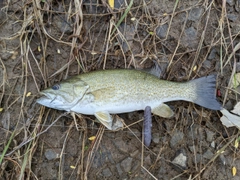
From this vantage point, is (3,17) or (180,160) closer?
(180,160)

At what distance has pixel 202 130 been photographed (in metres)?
4.09

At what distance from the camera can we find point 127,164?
398 cm

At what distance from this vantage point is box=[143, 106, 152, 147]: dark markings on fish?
3835 millimetres

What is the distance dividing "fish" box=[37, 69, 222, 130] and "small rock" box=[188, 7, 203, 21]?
0.95 m

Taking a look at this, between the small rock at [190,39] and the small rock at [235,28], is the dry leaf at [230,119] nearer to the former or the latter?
the small rock at [190,39]

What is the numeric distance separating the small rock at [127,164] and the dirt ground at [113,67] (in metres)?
0.01

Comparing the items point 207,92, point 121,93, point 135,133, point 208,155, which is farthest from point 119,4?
point 208,155

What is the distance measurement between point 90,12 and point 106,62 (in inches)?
30.0

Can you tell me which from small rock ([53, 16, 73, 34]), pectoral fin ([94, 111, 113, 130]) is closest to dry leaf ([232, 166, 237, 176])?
pectoral fin ([94, 111, 113, 130])

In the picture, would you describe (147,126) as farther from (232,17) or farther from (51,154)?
(232,17)

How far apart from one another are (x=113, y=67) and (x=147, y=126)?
955 mm

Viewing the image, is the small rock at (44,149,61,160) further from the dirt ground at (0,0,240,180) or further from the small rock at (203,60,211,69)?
the small rock at (203,60,211,69)

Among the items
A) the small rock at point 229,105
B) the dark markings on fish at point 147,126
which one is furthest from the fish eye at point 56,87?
the small rock at point 229,105

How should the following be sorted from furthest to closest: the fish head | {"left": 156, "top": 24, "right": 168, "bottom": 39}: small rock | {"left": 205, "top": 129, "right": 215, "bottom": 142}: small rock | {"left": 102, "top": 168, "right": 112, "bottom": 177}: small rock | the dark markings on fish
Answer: {"left": 156, "top": 24, "right": 168, "bottom": 39}: small rock, {"left": 205, "top": 129, "right": 215, "bottom": 142}: small rock, {"left": 102, "top": 168, "right": 112, "bottom": 177}: small rock, the dark markings on fish, the fish head
